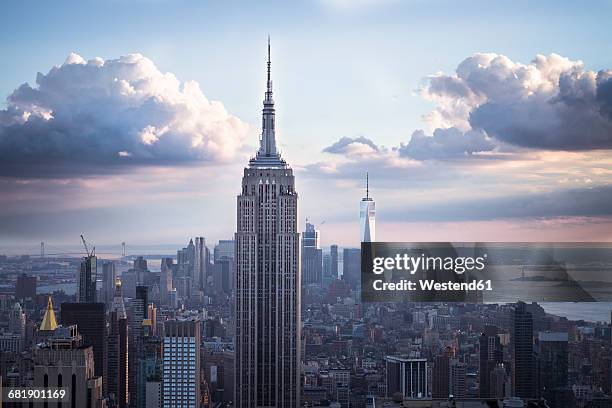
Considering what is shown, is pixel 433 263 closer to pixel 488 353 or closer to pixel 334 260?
pixel 334 260

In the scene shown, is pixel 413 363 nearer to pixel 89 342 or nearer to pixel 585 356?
pixel 585 356

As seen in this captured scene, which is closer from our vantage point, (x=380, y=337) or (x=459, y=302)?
(x=459, y=302)

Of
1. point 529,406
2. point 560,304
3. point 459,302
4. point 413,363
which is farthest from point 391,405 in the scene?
point 413,363

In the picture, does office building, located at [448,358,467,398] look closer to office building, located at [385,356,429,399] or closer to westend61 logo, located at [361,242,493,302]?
office building, located at [385,356,429,399]

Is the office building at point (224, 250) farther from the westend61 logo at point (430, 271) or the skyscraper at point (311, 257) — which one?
the westend61 logo at point (430, 271)

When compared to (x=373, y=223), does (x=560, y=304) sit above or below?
below

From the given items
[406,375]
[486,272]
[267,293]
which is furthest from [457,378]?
[267,293]

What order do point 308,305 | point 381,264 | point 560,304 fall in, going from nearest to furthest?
point 381,264 < point 560,304 < point 308,305

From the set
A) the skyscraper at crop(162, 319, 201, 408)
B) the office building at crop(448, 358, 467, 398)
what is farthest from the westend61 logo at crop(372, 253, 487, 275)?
the skyscraper at crop(162, 319, 201, 408)
